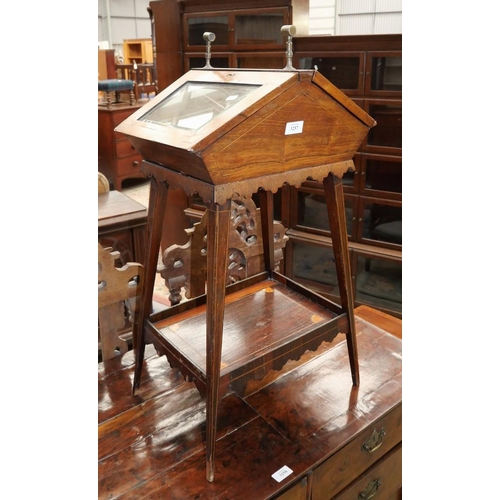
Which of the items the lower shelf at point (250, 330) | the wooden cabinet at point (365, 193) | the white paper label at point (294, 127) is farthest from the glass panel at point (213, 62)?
the white paper label at point (294, 127)

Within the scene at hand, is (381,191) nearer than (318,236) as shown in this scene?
Yes

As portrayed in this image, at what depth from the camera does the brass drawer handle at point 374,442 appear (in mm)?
1407

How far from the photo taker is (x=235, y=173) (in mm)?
1060

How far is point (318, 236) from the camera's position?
10.4ft

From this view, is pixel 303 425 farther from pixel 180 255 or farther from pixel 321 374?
pixel 180 255

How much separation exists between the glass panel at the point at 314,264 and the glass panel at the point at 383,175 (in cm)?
48

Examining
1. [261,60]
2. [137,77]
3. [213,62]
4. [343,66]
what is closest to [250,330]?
[343,66]

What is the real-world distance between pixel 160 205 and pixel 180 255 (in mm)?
344

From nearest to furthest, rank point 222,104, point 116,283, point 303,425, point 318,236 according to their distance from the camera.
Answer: point 222,104, point 303,425, point 116,283, point 318,236

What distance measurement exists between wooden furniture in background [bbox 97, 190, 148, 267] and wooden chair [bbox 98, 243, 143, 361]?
62 cm

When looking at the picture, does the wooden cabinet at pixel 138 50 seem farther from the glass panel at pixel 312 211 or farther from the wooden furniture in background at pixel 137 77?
the glass panel at pixel 312 211

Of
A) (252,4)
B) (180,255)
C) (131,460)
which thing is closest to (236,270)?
(180,255)

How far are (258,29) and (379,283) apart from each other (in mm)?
1610

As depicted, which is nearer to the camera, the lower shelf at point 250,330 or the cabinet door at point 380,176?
the lower shelf at point 250,330
